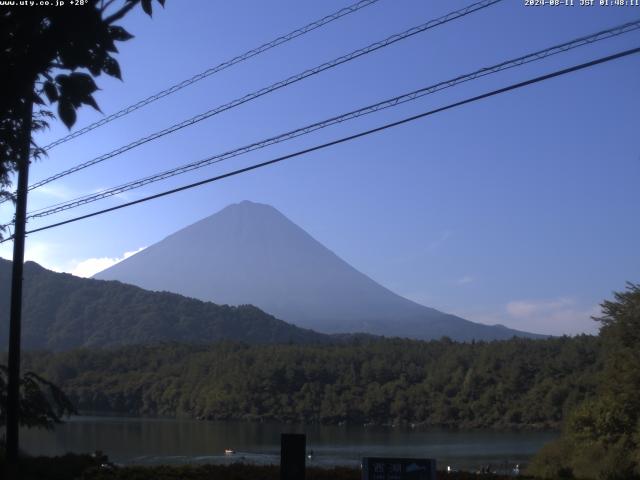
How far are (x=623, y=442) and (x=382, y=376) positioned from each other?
55.1 metres

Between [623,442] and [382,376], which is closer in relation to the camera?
[623,442]

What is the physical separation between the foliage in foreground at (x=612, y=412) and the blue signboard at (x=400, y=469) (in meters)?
20.0

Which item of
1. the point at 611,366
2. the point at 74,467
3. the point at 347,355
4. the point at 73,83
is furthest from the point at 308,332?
the point at 73,83

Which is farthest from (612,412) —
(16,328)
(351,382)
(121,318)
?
(121,318)

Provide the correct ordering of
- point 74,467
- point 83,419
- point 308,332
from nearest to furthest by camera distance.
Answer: point 74,467, point 83,419, point 308,332

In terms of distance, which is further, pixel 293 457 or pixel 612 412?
pixel 612 412

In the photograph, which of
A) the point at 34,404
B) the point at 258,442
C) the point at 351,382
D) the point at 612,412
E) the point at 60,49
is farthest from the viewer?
the point at 351,382

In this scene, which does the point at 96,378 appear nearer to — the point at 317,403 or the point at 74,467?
the point at 317,403

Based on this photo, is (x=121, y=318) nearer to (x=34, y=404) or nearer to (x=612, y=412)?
(x=612, y=412)

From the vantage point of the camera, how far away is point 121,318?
464 ft

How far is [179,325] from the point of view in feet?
465

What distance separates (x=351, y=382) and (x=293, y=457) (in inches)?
2892

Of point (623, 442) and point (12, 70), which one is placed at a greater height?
point (12, 70)

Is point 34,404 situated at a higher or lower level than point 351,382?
higher
